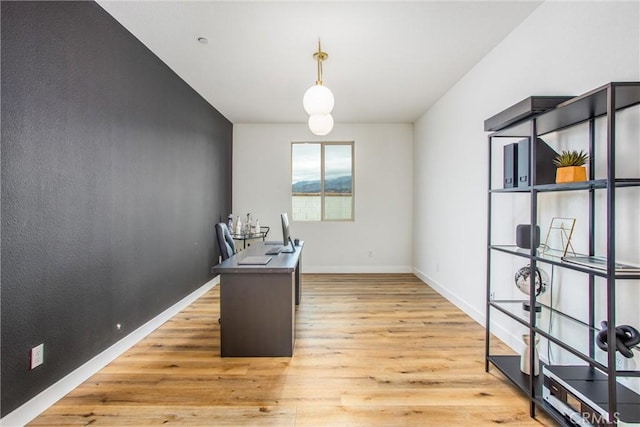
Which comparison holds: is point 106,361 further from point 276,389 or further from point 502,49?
point 502,49

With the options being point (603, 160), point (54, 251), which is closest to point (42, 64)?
point (54, 251)

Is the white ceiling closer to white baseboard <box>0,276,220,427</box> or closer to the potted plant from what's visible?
the potted plant

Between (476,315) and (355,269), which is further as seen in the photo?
(355,269)

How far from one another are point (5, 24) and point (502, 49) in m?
3.59

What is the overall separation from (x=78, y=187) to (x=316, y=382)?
214 cm

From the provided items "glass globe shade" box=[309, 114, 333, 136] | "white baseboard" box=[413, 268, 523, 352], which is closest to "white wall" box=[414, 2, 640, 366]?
"white baseboard" box=[413, 268, 523, 352]

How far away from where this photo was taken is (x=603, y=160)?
1803mm

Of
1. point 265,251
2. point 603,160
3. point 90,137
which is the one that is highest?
point 90,137

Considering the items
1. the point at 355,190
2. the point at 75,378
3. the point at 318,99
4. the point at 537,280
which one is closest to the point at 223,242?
the point at 75,378

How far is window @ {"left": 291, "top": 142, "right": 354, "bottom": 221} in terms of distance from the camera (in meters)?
5.94

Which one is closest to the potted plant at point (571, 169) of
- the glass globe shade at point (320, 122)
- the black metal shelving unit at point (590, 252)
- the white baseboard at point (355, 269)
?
the black metal shelving unit at point (590, 252)

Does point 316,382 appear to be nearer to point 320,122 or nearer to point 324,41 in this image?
point 320,122

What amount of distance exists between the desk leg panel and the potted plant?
195 centimetres

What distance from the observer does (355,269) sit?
586 cm
